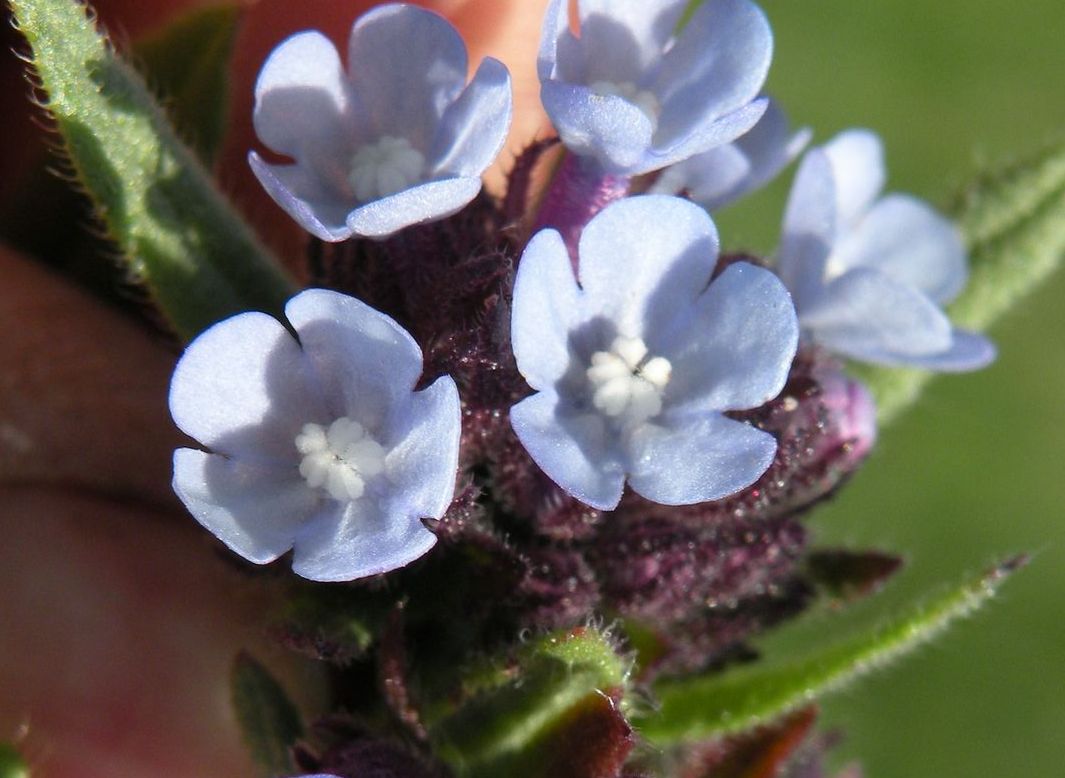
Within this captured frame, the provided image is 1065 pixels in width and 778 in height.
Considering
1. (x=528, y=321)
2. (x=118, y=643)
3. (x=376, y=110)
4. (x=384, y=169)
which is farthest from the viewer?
(x=118, y=643)

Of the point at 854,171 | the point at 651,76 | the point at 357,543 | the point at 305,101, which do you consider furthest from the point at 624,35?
the point at 357,543

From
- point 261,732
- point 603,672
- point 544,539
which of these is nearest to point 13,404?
point 261,732

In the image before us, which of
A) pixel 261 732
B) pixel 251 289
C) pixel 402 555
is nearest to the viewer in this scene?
pixel 402 555

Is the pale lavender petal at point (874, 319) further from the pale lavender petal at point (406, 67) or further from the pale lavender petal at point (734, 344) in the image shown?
the pale lavender petal at point (406, 67)

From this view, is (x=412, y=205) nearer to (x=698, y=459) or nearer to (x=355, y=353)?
(x=355, y=353)

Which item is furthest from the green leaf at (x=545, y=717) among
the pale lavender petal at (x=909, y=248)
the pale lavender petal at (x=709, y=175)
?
the pale lavender petal at (x=909, y=248)

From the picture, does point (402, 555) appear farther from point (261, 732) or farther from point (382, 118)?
point (382, 118)

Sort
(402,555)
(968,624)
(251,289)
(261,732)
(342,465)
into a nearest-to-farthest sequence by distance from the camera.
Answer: (402,555) → (342,465) → (261,732) → (251,289) → (968,624)
